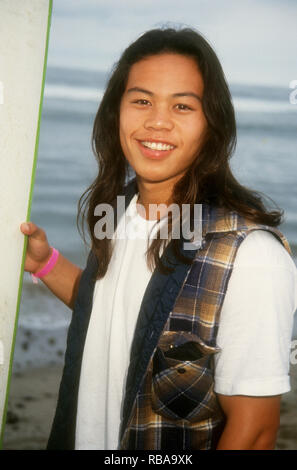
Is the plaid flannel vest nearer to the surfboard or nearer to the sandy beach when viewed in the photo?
the surfboard

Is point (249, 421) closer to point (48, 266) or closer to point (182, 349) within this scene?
point (182, 349)

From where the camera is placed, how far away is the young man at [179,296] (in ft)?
4.05

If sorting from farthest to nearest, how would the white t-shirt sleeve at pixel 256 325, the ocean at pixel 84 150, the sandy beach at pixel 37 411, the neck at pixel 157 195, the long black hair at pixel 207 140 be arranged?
the ocean at pixel 84 150 < the sandy beach at pixel 37 411 < the neck at pixel 157 195 < the long black hair at pixel 207 140 < the white t-shirt sleeve at pixel 256 325

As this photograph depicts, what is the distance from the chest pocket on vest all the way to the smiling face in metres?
0.43

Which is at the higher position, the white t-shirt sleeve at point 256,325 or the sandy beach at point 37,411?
the white t-shirt sleeve at point 256,325

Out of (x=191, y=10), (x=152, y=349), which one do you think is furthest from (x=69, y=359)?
(x=191, y=10)

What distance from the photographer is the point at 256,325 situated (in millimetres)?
1210

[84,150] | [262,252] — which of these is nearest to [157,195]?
[262,252]

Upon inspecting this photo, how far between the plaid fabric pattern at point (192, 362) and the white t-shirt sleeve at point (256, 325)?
0.08ft

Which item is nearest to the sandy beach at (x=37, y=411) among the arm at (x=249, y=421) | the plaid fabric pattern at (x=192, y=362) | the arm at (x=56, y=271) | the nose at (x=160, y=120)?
the arm at (x=56, y=271)

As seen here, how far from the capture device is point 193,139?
4.77 ft

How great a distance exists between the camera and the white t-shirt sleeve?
47.7 inches

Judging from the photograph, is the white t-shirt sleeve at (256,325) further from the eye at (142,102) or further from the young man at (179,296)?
the eye at (142,102)

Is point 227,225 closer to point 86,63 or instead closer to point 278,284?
point 278,284
